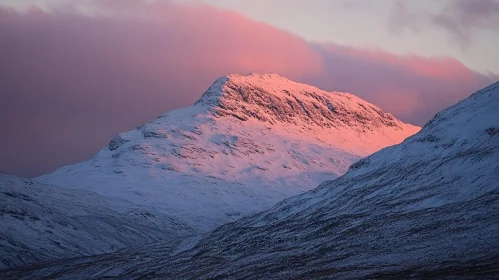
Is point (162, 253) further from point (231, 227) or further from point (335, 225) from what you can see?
point (335, 225)

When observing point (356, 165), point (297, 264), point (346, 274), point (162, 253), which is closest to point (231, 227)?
point (162, 253)

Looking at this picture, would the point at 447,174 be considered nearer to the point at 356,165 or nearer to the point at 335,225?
the point at 335,225

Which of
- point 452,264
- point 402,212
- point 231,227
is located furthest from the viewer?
point 231,227

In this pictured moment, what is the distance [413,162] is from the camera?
163 metres

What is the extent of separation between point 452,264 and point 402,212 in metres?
46.7

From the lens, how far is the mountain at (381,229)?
94.3 meters

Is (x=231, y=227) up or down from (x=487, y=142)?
down

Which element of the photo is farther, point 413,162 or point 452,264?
point 413,162

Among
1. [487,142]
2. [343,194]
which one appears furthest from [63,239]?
[487,142]

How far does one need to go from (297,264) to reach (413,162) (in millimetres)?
62011

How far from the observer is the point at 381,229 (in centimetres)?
11962

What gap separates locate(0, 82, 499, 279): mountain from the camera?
94.3m

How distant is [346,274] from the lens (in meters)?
91.7

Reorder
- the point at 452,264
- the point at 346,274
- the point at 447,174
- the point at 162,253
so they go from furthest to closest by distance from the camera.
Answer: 1. the point at 162,253
2. the point at 447,174
3. the point at 346,274
4. the point at 452,264
